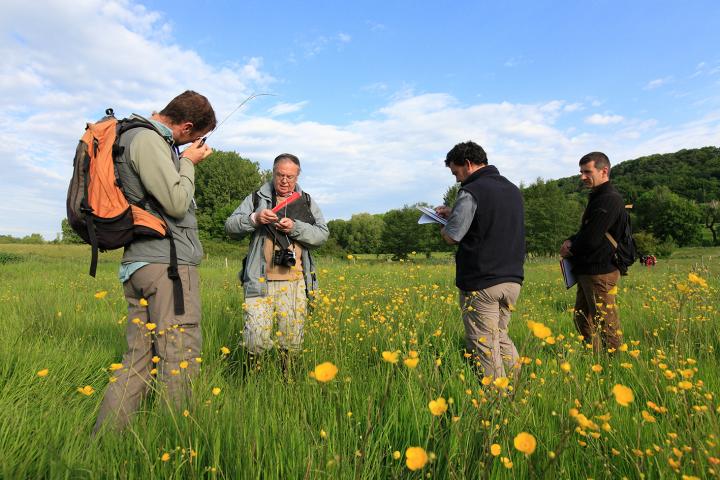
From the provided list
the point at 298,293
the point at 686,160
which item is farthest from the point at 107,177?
the point at 686,160

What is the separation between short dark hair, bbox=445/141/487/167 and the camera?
136 inches

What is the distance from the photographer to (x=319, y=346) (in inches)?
122

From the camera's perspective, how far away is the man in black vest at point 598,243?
4188mm

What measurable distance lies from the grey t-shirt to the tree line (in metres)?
31.5

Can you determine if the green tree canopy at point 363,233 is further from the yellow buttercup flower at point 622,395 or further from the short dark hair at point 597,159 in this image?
the yellow buttercup flower at point 622,395

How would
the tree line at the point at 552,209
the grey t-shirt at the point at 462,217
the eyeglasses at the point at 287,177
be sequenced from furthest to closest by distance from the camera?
the tree line at the point at 552,209 → the eyeglasses at the point at 287,177 → the grey t-shirt at the point at 462,217

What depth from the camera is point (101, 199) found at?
2281 millimetres

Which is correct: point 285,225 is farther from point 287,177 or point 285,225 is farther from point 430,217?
point 430,217

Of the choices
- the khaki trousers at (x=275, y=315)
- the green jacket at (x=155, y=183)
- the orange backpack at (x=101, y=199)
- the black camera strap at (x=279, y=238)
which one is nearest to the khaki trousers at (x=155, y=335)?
the green jacket at (x=155, y=183)

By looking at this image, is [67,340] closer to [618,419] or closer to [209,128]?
[209,128]

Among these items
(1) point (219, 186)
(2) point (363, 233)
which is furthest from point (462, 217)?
(2) point (363, 233)

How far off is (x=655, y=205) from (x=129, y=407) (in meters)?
85.5

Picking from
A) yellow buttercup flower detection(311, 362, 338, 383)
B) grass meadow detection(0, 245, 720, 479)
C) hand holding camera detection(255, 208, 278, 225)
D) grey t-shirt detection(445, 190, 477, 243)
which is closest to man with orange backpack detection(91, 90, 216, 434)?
grass meadow detection(0, 245, 720, 479)

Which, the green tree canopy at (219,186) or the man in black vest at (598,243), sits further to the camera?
the green tree canopy at (219,186)
